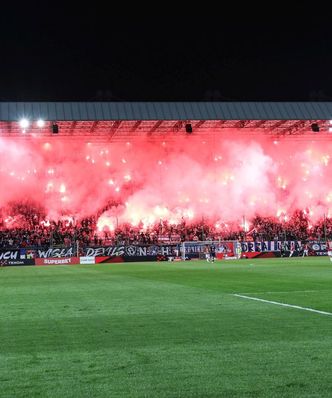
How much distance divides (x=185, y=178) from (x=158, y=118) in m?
9.64

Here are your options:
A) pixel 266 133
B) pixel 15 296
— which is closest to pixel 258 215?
pixel 266 133

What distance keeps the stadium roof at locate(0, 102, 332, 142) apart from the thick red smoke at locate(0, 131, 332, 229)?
2.01 metres

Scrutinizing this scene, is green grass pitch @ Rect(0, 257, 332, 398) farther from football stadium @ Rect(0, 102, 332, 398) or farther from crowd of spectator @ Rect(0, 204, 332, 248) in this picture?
crowd of spectator @ Rect(0, 204, 332, 248)

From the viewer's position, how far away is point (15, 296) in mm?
16344

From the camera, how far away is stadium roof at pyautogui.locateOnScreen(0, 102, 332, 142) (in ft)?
165

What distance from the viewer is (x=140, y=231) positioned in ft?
187

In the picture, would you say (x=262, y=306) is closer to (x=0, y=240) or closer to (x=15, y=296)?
(x=15, y=296)

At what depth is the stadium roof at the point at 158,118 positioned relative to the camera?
50.2 m

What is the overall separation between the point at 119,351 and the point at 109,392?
1.96 meters

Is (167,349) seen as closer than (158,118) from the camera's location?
Yes

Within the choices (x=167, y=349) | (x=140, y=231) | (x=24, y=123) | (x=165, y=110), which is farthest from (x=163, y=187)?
(x=167, y=349)

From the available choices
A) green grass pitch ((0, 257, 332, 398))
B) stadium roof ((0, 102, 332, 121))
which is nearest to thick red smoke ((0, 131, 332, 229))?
stadium roof ((0, 102, 332, 121))

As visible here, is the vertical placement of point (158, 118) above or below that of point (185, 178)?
above

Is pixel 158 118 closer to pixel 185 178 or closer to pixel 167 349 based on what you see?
pixel 185 178
